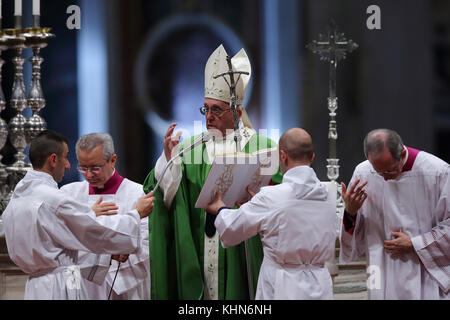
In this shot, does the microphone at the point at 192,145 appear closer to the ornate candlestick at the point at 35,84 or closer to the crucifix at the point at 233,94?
the crucifix at the point at 233,94

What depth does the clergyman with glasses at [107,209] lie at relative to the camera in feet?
14.2

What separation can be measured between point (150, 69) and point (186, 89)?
16.3 inches

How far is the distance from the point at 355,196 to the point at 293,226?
1.72 feet

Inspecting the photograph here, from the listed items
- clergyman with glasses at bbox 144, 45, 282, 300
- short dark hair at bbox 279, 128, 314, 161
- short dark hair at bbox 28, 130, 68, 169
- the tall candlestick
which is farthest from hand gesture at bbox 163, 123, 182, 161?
the tall candlestick

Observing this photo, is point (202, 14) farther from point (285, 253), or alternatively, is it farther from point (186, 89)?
point (285, 253)

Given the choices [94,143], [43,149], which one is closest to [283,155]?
[94,143]

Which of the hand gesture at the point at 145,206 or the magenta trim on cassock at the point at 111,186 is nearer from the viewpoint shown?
the hand gesture at the point at 145,206

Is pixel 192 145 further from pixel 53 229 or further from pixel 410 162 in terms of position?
pixel 410 162

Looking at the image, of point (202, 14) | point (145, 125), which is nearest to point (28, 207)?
point (145, 125)

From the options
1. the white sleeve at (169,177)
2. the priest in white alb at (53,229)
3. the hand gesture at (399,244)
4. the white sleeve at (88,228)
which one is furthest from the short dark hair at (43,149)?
the hand gesture at (399,244)

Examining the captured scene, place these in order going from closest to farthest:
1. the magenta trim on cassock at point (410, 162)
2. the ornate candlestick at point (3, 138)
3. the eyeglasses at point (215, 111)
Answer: the magenta trim on cassock at point (410, 162) < the eyeglasses at point (215, 111) < the ornate candlestick at point (3, 138)

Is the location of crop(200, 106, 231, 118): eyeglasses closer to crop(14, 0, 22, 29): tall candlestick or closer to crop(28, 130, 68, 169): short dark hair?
crop(28, 130, 68, 169): short dark hair

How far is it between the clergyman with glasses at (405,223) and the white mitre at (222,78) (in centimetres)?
96

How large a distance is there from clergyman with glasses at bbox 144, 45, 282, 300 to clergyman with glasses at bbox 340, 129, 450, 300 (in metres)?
0.59
